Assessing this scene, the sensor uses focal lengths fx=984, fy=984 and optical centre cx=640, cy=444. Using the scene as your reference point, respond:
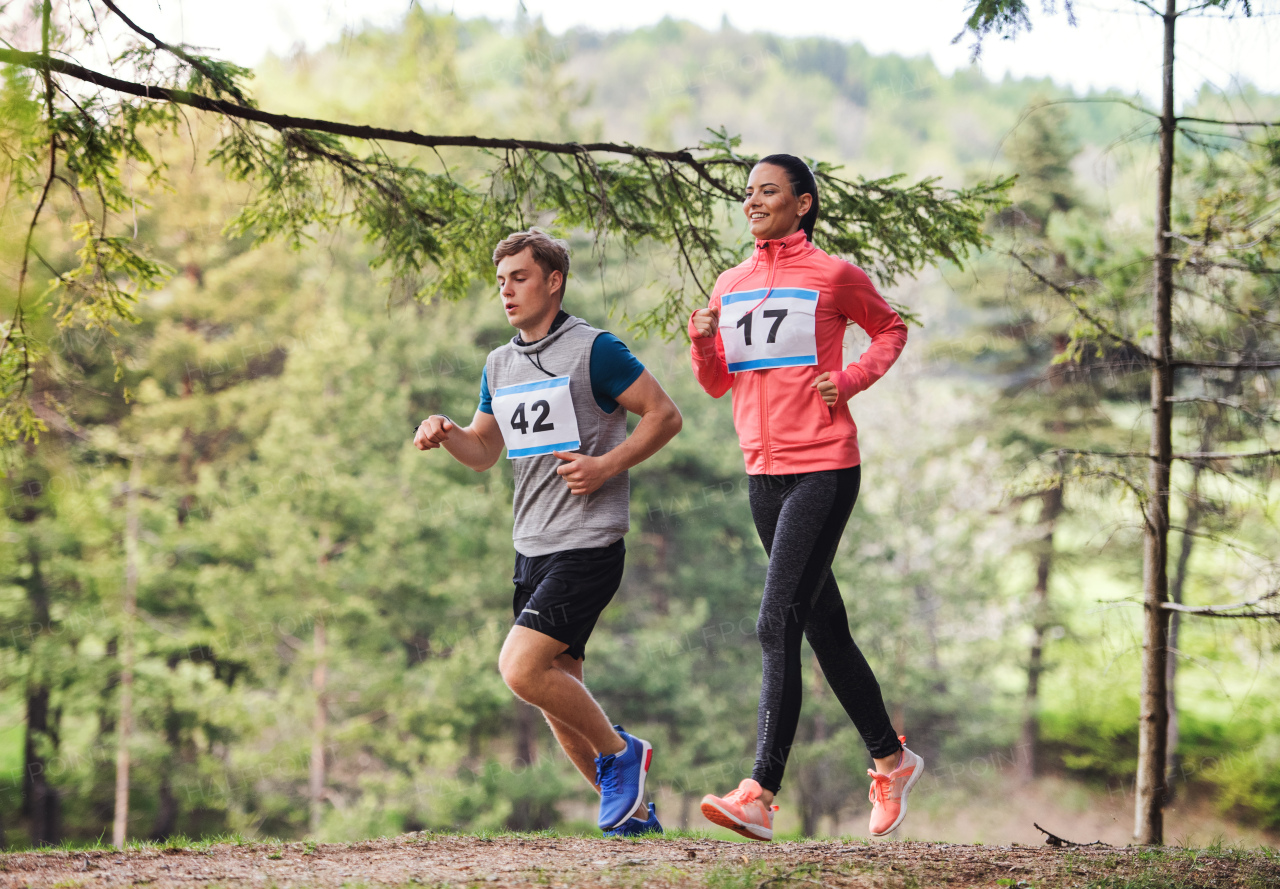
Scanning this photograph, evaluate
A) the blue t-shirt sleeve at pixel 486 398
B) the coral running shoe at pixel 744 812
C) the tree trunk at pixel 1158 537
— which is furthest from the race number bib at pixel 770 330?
the tree trunk at pixel 1158 537

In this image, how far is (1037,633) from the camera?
22.1 meters

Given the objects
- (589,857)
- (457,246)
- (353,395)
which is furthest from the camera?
(353,395)

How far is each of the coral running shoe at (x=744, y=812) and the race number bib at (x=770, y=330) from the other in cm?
141

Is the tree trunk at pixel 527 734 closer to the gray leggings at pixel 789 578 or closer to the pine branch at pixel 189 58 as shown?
the pine branch at pixel 189 58

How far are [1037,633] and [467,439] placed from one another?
21.1 metres

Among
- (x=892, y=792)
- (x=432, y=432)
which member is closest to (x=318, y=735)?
(x=432, y=432)

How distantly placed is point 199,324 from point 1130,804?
72.3 feet

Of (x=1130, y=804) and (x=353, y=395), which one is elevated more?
(x=353, y=395)

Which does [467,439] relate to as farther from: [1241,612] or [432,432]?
[1241,612]

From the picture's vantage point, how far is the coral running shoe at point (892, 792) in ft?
11.7

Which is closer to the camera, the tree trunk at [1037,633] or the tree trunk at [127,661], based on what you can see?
the tree trunk at [127,661]

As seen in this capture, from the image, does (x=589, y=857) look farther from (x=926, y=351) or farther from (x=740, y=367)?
(x=926, y=351)

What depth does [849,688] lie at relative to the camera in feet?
12.0

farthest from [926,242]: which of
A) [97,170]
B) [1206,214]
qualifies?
[97,170]
